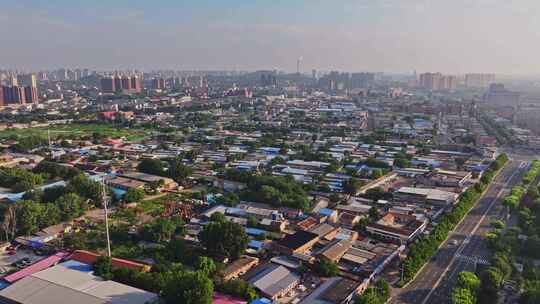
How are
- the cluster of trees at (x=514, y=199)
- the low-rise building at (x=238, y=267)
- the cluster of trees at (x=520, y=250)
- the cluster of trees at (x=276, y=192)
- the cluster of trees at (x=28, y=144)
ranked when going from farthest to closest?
the cluster of trees at (x=28, y=144)
the cluster of trees at (x=276, y=192)
the cluster of trees at (x=514, y=199)
the low-rise building at (x=238, y=267)
the cluster of trees at (x=520, y=250)

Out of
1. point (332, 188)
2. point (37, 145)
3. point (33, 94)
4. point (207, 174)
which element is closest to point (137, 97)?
point (33, 94)

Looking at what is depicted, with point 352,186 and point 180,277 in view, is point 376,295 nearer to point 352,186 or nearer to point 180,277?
point 180,277

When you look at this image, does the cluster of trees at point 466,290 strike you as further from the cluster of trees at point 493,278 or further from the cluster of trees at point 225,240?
the cluster of trees at point 225,240

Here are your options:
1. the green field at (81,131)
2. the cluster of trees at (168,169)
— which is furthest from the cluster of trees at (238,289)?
the green field at (81,131)

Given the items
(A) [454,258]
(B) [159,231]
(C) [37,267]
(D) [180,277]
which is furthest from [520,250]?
(C) [37,267]

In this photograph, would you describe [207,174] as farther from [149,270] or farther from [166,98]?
[166,98]
